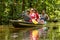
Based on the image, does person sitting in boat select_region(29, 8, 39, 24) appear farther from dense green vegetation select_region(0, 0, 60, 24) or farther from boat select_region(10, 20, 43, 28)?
dense green vegetation select_region(0, 0, 60, 24)

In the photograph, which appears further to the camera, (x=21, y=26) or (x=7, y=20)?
(x=7, y=20)

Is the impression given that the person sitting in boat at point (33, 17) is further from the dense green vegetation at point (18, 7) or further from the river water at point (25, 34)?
the dense green vegetation at point (18, 7)

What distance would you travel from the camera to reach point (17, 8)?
1017 inches

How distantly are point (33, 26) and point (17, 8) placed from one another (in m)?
5.40

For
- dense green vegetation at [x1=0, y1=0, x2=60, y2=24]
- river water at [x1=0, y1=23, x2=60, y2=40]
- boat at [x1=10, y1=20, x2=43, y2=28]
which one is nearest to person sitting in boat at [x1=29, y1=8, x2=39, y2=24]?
boat at [x1=10, y1=20, x2=43, y2=28]

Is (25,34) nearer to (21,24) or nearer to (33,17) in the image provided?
(21,24)

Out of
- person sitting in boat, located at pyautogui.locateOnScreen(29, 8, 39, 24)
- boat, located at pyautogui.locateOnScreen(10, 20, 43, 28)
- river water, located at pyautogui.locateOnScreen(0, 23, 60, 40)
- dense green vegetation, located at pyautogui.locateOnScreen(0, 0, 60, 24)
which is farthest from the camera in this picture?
dense green vegetation, located at pyautogui.locateOnScreen(0, 0, 60, 24)

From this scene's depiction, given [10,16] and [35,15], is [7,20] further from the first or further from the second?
[35,15]

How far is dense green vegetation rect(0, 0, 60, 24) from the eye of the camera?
2429 cm

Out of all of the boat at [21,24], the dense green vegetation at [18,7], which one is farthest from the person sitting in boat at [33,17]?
the dense green vegetation at [18,7]

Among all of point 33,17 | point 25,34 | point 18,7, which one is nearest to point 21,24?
point 33,17

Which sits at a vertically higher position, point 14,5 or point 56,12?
point 14,5

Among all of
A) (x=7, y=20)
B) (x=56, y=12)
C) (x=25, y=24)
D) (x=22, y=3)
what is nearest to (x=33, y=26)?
(x=25, y=24)

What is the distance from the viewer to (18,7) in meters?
26.2
